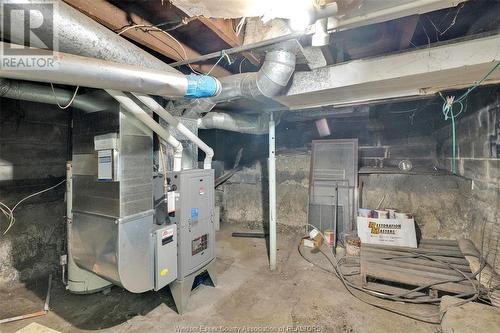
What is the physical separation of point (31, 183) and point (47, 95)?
46.4 inches

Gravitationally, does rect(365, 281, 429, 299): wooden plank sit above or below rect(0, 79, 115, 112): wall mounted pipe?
below

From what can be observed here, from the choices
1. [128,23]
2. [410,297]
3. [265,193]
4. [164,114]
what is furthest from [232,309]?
[265,193]

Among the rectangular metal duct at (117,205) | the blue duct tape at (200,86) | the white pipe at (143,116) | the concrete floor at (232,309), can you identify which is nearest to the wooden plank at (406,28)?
the blue duct tape at (200,86)

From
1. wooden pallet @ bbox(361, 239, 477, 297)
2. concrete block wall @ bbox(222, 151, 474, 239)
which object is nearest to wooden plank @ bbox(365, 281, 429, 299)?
wooden pallet @ bbox(361, 239, 477, 297)

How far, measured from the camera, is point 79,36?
3.67 feet

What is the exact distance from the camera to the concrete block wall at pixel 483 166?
1910 millimetres

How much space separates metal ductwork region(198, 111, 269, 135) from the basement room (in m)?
0.03

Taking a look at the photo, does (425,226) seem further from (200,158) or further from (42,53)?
(42,53)

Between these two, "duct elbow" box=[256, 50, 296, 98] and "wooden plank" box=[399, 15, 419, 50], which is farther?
"duct elbow" box=[256, 50, 296, 98]

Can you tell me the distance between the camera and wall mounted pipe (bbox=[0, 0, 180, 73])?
100 centimetres

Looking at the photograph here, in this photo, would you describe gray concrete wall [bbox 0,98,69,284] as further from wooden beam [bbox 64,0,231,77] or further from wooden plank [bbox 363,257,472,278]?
wooden plank [bbox 363,257,472,278]

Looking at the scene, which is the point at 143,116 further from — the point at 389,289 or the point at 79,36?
the point at 389,289

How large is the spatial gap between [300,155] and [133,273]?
2.94 meters

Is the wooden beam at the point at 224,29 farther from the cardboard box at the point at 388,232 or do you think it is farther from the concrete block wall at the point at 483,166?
the cardboard box at the point at 388,232
